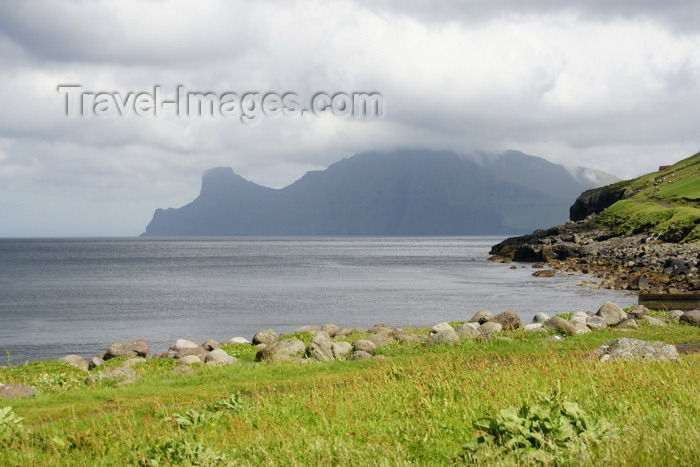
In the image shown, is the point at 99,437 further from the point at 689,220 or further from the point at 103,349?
the point at 689,220

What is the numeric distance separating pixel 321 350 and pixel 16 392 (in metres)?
9.86

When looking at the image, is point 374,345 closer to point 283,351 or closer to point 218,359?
point 283,351

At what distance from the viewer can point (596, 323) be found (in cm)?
2609

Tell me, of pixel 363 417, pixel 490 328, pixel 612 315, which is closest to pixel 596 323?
pixel 612 315

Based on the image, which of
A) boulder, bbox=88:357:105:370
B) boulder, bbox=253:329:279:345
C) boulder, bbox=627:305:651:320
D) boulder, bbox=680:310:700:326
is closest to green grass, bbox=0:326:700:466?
boulder, bbox=88:357:105:370

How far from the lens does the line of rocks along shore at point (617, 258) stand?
196ft

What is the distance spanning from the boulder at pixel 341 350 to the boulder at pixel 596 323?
10.9 meters

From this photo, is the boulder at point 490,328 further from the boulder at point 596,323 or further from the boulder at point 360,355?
the boulder at point 360,355

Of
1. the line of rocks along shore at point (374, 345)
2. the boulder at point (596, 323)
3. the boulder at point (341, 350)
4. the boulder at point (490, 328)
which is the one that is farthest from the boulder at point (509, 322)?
the boulder at point (341, 350)

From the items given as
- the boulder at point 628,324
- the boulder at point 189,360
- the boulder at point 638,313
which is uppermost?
the boulder at point 638,313

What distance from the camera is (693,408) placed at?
9.19 meters

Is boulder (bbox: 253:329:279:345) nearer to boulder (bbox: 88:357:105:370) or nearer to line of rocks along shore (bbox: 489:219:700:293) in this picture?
boulder (bbox: 88:357:105:370)

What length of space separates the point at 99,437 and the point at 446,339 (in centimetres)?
1491

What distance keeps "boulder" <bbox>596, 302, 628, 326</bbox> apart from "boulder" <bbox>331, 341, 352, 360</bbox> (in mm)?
12202
